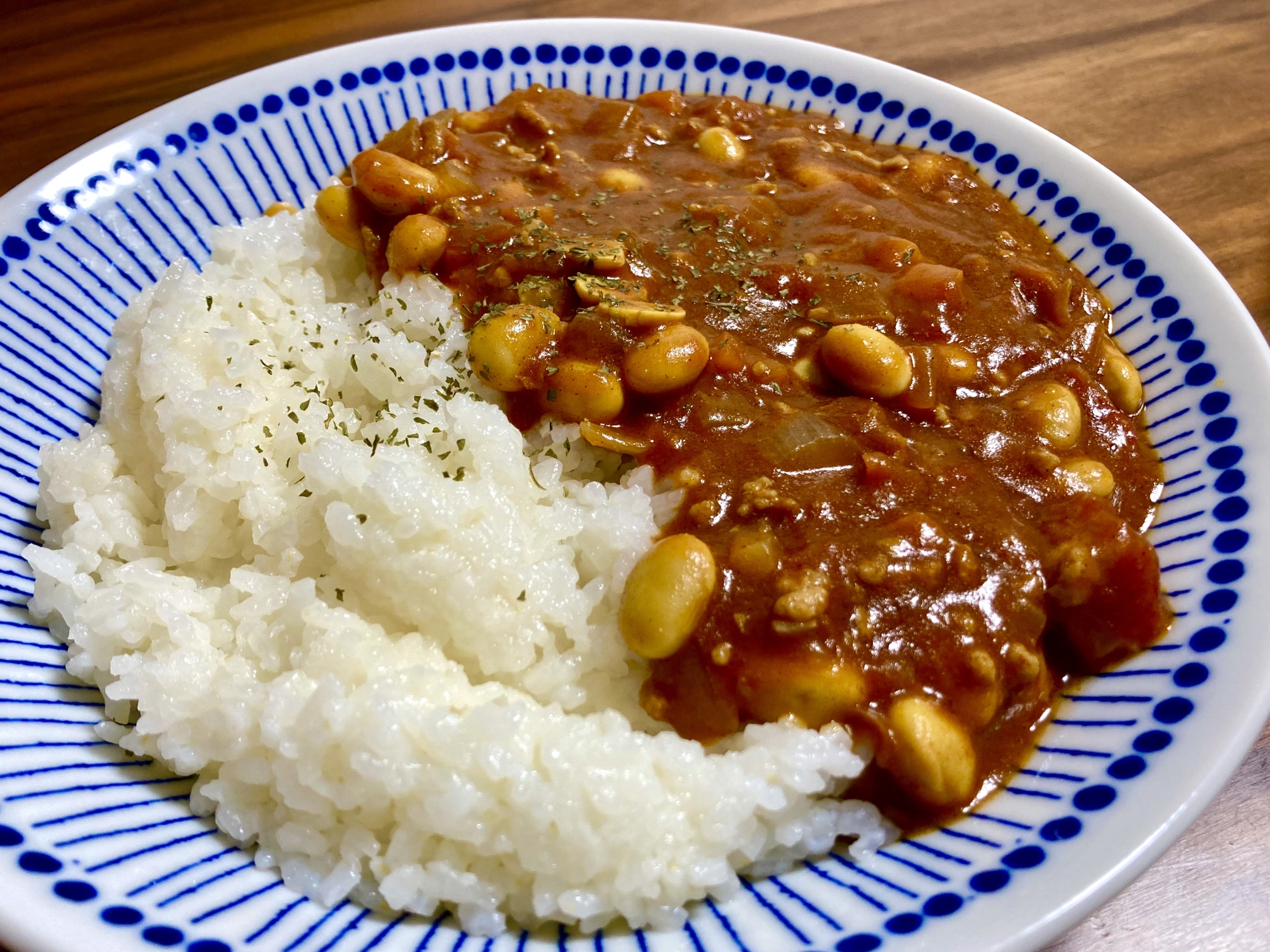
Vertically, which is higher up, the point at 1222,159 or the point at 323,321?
the point at 323,321

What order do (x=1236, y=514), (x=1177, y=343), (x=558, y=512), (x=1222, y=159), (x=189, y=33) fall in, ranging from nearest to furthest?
(x=1236, y=514) → (x=558, y=512) → (x=1177, y=343) → (x=1222, y=159) → (x=189, y=33)

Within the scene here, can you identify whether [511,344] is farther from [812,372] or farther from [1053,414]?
[1053,414]

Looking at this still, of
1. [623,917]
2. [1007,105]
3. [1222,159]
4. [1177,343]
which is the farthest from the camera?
[1007,105]

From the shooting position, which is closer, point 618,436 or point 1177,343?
point 618,436

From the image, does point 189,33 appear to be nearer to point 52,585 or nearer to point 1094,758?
point 52,585

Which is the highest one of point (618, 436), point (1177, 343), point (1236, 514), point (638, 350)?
point (638, 350)

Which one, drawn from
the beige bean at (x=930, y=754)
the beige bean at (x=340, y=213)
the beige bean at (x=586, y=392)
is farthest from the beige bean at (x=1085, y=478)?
the beige bean at (x=340, y=213)

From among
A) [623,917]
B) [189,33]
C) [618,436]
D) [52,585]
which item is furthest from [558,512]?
[189,33]
